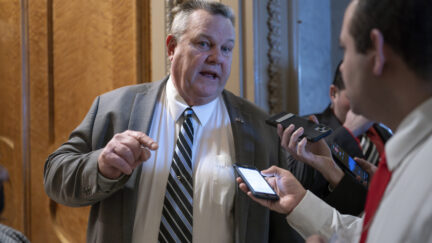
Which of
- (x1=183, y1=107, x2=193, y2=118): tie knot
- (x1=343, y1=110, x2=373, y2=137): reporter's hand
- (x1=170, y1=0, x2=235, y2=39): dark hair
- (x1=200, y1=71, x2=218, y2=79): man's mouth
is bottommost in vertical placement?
(x1=343, y1=110, x2=373, y2=137): reporter's hand

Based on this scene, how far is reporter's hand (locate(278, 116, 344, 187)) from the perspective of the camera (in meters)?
1.54

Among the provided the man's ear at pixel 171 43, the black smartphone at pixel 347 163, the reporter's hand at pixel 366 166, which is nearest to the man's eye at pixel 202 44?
the man's ear at pixel 171 43

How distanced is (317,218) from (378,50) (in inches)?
24.9

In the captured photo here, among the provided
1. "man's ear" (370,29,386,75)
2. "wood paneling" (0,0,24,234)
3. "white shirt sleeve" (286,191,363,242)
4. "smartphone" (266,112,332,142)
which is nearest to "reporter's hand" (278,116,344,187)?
"smartphone" (266,112,332,142)

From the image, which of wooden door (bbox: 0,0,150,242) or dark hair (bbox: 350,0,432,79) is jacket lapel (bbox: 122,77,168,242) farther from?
dark hair (bbox: 350,0,432,79)

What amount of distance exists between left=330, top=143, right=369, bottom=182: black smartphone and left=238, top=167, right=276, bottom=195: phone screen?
0.36 m

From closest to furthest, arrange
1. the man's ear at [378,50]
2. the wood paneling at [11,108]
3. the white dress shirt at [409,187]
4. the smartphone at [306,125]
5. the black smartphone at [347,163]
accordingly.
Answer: the white dress shirt at [409,187] → the man's ear at [378,50] → the smartphone at [306,125] → the black smartphone at [347,163] → the wood paneling at [11,108]

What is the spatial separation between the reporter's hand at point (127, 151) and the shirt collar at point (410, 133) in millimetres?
730

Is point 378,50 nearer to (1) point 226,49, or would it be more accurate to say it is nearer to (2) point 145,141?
(2) point 145,141

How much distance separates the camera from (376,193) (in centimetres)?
87

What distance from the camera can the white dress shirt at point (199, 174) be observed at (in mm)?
1538

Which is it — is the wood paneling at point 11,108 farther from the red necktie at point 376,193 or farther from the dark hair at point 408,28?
the dark hair at point 408,28

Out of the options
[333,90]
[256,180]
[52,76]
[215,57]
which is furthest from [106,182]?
[52,76]

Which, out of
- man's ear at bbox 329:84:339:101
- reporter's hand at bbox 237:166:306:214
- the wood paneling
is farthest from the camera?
the wood paneling
